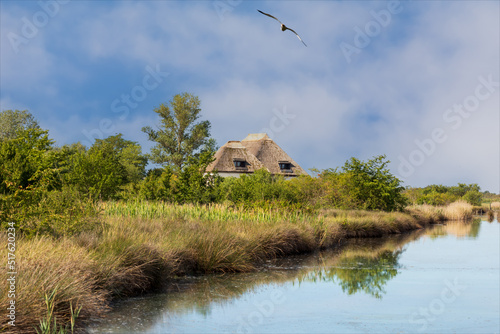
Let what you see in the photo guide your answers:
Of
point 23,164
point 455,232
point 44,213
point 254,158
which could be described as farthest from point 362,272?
point 254,158

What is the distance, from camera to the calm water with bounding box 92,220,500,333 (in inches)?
282

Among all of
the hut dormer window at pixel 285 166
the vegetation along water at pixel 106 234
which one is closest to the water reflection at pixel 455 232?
the vegetation along water at pixel 106 234

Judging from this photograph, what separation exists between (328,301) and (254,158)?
44.3 m

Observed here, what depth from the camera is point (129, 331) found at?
21.7ft

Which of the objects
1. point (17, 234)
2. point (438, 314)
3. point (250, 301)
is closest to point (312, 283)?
point (250, 301)

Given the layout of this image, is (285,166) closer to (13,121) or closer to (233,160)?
(233,160)

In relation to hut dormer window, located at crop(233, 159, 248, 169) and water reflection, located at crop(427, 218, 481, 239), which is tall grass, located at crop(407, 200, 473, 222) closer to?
water reflection, located at crop(427, 218, 481, 239)

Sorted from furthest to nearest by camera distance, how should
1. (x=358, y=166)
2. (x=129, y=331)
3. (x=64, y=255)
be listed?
(x=358, y=166), (x=64, y=255), (x=129, y=331)

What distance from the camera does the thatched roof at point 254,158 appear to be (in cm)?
5116

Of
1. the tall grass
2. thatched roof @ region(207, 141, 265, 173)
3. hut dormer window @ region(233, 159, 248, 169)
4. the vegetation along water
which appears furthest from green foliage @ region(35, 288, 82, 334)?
hut dormer window @ region(233, 159, 248, 169)

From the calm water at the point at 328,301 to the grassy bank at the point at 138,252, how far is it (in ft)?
1.41

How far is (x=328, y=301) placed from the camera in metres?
8.97

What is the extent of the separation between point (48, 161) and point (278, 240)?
21.8ft

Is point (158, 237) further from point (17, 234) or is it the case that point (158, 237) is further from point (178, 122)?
point (178, 122)
